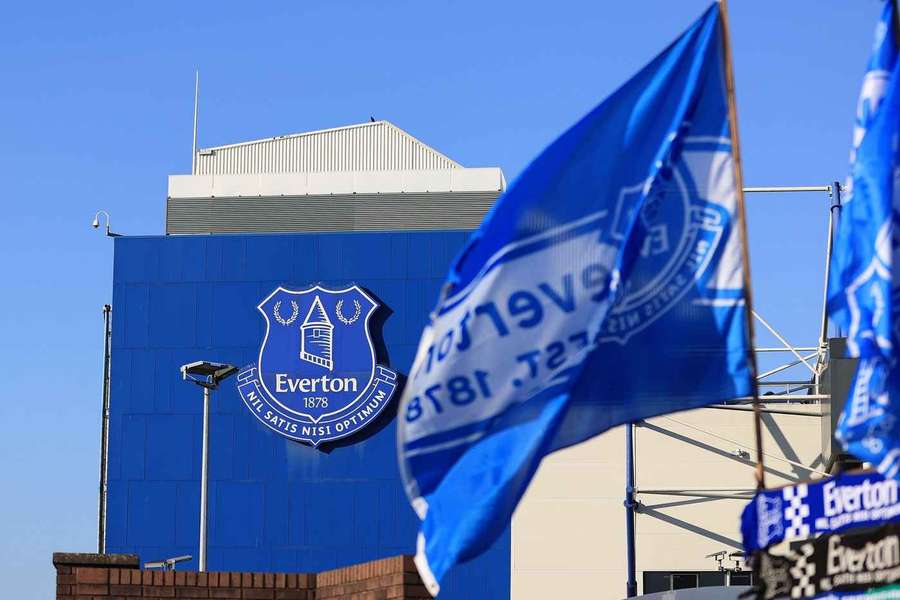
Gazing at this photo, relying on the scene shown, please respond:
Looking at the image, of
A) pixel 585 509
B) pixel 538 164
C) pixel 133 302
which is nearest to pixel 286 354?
pixel 133 302

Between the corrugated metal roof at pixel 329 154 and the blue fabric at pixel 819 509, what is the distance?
118ft

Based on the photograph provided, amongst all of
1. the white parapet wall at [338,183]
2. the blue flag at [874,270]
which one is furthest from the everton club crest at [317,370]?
the blue flag at [874,270]

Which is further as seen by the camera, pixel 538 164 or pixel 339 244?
pixel 339 244

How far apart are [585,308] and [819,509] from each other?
75.6 inches

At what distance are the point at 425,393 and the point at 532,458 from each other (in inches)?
31.3

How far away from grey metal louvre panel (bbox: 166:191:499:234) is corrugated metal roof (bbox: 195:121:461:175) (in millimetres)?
2107

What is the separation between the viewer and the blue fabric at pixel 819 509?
11133mm

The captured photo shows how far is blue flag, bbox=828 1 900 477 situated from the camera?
36.4ft

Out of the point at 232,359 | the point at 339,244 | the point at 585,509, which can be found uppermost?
the point at 339,244

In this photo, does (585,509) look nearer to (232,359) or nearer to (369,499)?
(369,499)

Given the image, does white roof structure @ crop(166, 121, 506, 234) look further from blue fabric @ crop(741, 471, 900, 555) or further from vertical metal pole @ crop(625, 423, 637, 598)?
blue fabric @ crop(741, 471, 900, 555)

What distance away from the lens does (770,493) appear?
1171 centimetres

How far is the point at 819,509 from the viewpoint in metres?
11.5

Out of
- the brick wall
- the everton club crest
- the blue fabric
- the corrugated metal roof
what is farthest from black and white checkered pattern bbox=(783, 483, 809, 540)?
the corrugated metal roof
